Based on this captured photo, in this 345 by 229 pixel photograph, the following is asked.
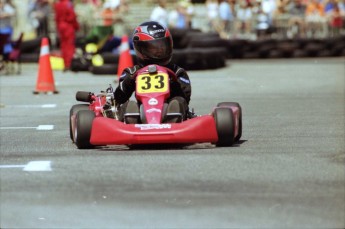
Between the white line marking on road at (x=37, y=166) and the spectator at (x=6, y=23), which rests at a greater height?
the white line marking on road at (x=37, y=166)

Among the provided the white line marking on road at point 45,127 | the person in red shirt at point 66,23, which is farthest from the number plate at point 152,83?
the person in red shirt at point 66,23

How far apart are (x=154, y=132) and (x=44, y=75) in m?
8.74

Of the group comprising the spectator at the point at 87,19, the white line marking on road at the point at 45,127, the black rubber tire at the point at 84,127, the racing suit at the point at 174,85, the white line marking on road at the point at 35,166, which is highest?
the racing suit at the point at 174,85

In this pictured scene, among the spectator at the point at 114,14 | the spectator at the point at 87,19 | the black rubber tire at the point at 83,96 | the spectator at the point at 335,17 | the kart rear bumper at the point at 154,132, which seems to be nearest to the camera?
the kart rear bumper at the point at 154,132

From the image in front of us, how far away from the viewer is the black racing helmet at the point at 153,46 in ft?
35.3

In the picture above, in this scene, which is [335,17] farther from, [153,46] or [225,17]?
[153,46]

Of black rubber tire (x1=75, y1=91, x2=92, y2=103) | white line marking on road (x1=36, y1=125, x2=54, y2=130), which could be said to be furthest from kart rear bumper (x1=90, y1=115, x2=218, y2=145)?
white line marking on road (x1=36, y1=125, x2=54, y2=130)

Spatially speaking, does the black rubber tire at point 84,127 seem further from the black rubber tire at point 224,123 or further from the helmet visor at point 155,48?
the black rubber tire at point 224,123

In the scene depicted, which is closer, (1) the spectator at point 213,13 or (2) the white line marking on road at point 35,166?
(2) the white line marking on road at point 35,166

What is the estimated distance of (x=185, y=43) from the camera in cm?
2584

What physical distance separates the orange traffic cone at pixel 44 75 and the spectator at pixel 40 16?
42.2 ft

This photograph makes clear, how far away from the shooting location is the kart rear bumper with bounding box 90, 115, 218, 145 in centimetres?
977

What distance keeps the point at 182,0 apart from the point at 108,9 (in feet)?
20.3

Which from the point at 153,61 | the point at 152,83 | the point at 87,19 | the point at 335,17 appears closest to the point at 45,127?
the point at 153,61
